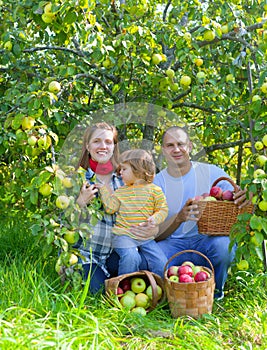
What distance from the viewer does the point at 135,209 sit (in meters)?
2.90

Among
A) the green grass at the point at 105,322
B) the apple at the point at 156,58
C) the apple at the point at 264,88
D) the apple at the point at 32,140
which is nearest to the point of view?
the green grass at the point at 105,322

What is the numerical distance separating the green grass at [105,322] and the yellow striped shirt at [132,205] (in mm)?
446

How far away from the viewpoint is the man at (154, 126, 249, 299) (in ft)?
9.57

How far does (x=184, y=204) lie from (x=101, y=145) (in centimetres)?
64

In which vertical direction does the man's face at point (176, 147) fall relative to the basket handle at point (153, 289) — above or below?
above

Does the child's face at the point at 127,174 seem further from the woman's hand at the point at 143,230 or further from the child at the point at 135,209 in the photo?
the woman's hand at the point at 143,230

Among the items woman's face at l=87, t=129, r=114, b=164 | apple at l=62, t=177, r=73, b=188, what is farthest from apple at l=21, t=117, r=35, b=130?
woman's face at l=87, t=129, r=114, b=164

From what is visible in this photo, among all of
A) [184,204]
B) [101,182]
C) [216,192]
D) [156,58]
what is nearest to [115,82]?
[156,58]

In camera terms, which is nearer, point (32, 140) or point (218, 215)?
point (32, 140)

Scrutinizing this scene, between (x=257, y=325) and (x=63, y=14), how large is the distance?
1.82 meters

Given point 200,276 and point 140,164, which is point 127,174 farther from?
point 200,276

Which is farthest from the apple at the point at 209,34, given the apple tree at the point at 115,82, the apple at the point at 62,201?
the apple at the point at 62,201

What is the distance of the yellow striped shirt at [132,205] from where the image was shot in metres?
2.89

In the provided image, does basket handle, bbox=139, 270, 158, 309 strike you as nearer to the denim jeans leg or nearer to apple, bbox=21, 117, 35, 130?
the denim jeans leg
